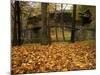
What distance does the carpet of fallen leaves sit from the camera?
1.62 meters

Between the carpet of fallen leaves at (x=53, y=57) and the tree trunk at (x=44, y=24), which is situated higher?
the tree trunk at (x=44, y=24)

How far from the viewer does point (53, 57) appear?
66.7 inches

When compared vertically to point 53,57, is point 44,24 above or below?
above

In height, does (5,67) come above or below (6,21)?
below

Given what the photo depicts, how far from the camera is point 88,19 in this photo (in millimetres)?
1776

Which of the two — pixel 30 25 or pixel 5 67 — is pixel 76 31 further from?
pixel 5 67

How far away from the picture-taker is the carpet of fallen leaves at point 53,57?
1625mm

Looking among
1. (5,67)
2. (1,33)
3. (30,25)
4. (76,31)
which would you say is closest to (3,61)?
(5,67)

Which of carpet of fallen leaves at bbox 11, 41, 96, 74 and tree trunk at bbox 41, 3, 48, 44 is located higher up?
tree trunk at bbox 41, 3, 48, 44

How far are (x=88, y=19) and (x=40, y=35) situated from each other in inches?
17.4
